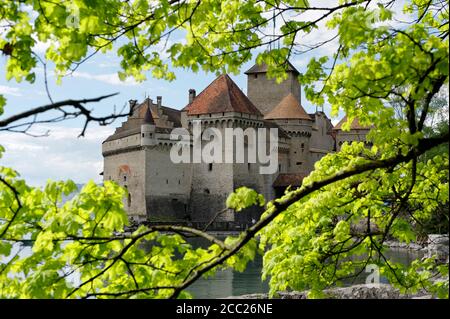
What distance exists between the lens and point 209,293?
18656 millimetres

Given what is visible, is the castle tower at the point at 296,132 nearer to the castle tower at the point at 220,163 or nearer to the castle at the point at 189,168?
the castle at the point at 189,168

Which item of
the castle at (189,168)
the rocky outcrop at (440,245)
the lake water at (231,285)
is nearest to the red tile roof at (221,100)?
the castle at (189,168)

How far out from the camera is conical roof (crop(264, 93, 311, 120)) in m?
53.8

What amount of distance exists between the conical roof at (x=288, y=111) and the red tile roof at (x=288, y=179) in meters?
6.32

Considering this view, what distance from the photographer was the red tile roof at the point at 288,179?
48688mm

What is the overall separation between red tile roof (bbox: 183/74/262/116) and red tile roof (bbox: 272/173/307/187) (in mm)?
5789

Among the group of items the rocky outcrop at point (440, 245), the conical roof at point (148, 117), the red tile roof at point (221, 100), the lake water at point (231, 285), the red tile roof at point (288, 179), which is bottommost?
the lake water at point (231, 285)

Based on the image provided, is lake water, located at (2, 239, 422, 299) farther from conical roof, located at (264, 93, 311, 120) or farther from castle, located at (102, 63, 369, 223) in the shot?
conical roof, located at (264, 93, 311, 120)

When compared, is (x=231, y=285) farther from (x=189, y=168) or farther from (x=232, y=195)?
(x=189, y=168)

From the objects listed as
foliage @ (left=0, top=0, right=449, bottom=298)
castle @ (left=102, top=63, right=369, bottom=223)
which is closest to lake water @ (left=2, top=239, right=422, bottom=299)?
foliage @ (left=0, top=0, right=449, bottom=298)

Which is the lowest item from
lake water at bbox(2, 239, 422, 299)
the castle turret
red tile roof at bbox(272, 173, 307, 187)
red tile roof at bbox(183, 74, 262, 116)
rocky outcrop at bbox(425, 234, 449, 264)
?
lake water at bbox(2, 239, 422, 299)

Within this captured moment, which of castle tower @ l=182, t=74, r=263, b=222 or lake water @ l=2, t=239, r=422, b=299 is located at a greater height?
castle tower @ l=182, t=74, r=263, b=222

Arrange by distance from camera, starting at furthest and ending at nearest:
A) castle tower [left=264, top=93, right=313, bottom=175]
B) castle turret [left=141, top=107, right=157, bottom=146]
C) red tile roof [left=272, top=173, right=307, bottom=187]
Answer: castle tower [left=264, top=93, right=313, bottom=175], red tile roof [left=272, top=173, right=307, bottom=187], castle turret [left=141, top=107, right=157, bottom=146]

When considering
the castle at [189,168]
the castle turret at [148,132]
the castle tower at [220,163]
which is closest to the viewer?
the castle tower at [220,163]
